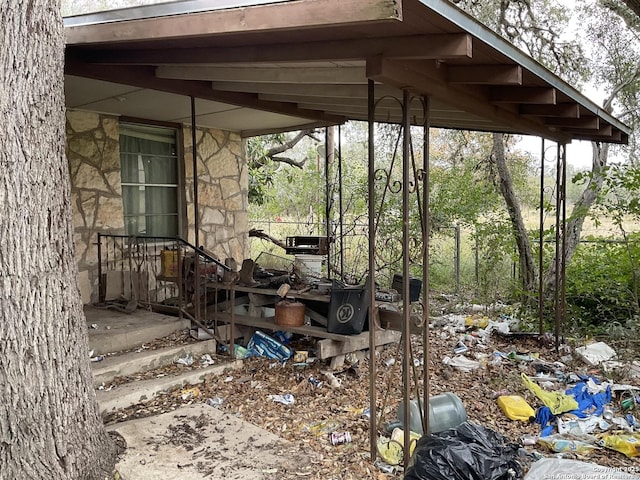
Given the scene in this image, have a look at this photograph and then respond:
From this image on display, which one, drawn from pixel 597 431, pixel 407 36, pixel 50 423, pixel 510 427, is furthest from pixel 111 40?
pixel 597 431

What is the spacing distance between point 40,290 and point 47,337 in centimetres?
23

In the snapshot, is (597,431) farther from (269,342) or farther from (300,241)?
(300,241)

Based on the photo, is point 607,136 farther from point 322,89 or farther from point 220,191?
point 220,191

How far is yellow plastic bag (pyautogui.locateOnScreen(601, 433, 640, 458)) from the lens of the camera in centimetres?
323

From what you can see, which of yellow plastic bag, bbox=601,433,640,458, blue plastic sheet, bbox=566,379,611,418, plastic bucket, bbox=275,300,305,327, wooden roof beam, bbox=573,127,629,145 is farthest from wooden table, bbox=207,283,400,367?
wooden roof beam, bbox=573,127,629,145

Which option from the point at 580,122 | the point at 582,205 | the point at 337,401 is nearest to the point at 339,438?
the point at 337,401

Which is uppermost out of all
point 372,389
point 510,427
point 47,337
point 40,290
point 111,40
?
point 111,40

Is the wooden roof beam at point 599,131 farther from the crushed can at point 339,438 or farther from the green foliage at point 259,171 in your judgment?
the green foliage at point 259,171

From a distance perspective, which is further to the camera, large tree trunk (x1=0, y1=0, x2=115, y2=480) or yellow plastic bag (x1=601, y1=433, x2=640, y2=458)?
yellow plastic bag (x1=601, y1=433, x2=640, y2=458)

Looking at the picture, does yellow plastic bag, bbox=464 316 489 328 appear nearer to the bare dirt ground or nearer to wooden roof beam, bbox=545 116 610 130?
the bare dirt ground

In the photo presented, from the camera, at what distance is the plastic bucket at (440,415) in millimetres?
3467

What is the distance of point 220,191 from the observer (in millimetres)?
7461

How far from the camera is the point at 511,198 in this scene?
304 inches

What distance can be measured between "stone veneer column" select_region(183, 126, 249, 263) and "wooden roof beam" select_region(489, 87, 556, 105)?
4303 millimetres
